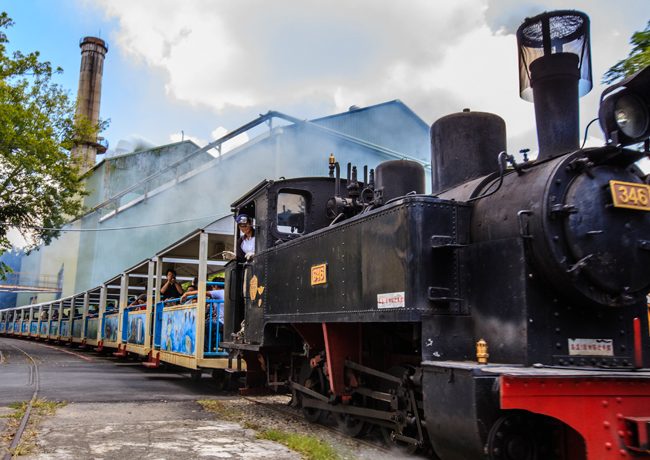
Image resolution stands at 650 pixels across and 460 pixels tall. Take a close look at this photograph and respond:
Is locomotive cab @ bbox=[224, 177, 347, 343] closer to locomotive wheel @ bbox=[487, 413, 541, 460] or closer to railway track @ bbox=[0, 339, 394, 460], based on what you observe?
railway track @ bbox=[0, 339, 394, 460]

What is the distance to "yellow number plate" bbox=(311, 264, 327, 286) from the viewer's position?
4.43m

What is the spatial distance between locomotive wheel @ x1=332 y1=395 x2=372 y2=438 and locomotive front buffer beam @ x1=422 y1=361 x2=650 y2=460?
167cm

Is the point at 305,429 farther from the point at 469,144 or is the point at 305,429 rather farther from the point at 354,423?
the point at 469,144

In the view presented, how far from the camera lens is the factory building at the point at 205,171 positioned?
1806cm

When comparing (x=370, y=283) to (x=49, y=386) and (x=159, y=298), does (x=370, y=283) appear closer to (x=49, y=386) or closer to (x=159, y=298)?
(x=49, y=386)

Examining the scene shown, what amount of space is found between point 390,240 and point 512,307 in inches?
35.2

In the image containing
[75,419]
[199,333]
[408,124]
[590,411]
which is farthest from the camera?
[408,124]

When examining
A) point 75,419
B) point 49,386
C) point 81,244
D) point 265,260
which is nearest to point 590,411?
point 265,260

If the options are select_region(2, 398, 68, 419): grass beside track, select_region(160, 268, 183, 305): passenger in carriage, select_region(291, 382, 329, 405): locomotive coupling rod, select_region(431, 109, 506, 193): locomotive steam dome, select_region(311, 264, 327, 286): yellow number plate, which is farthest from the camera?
select_region(160, 268, 183, 305): passenger in carriage

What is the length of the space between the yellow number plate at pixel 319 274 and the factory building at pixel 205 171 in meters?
12.6

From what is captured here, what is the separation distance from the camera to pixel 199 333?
764 centimetres

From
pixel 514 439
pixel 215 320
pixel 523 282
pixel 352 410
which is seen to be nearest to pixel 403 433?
pixel 352 410

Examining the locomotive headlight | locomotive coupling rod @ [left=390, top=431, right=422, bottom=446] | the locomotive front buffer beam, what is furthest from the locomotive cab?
the locomotive headlight

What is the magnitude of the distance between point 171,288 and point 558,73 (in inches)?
334
